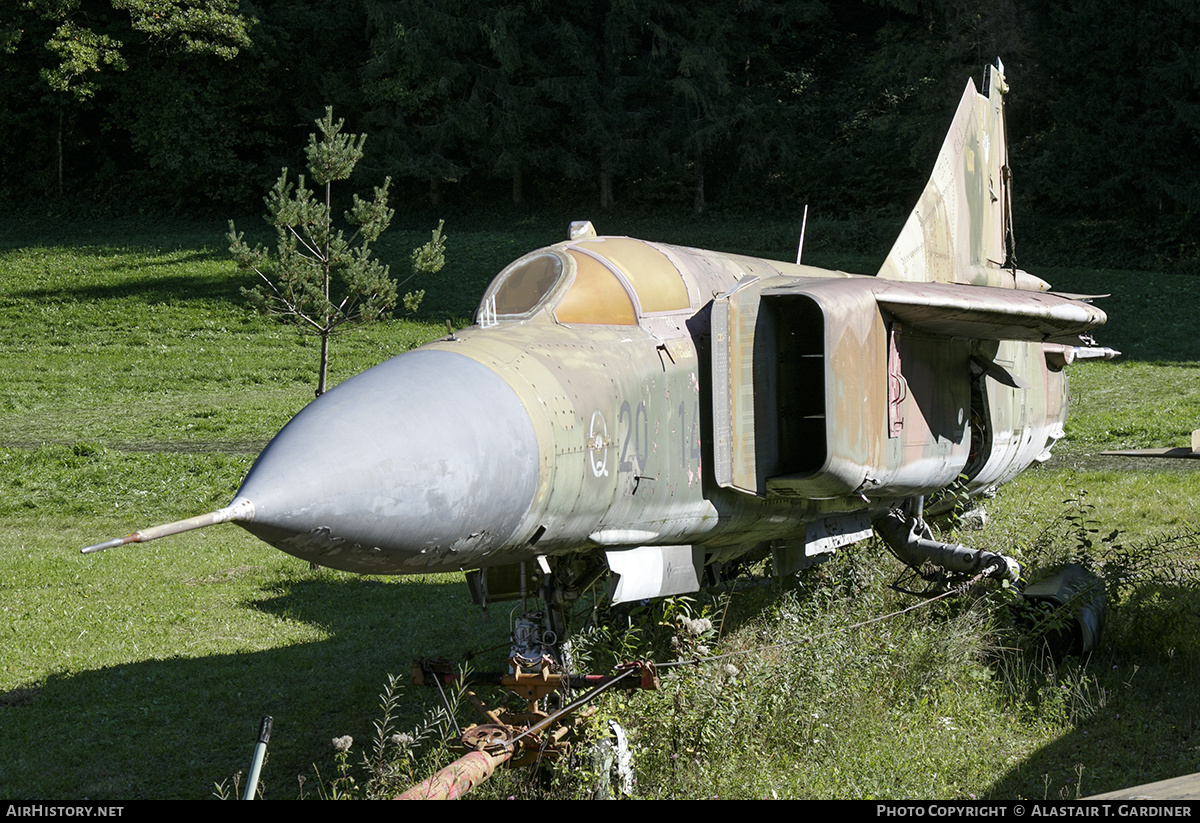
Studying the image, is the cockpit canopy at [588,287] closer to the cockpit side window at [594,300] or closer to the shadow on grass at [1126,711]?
the cockpit side window at [594,300]

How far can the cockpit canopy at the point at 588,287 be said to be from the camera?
18.8 ft

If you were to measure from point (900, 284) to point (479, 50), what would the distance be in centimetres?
3771

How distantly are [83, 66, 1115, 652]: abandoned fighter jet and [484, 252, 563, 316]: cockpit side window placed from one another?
0.05 feet

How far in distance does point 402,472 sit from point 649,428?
5.64ft

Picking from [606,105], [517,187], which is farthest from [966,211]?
[517,187]

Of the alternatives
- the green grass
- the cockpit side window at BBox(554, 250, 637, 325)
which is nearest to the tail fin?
the green grass

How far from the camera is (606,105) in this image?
40.4m

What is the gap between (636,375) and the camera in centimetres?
551

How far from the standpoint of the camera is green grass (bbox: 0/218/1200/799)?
21.1 feet

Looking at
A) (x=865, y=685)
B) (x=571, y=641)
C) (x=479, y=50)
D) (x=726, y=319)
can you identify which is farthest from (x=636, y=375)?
(x=479, y=50)

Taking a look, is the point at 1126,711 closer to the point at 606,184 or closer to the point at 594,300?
the point at 594,300

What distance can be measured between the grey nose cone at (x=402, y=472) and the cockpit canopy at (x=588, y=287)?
3.34 feet

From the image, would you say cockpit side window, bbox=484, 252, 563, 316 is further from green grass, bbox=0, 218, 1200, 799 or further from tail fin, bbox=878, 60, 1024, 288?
tail fin, bbox=878, 60, 1024, 288

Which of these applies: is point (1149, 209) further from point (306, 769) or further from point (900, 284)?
point (306, 769)
